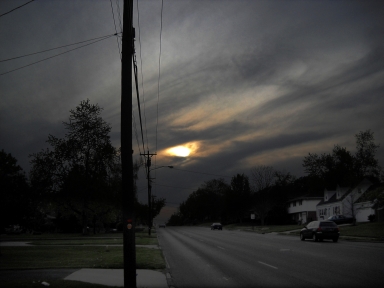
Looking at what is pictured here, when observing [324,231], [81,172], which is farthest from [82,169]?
[324,231]

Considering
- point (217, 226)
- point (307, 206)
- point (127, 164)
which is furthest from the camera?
point (307, 206)

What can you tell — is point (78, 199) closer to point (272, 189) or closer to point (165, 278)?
point (165, 278)

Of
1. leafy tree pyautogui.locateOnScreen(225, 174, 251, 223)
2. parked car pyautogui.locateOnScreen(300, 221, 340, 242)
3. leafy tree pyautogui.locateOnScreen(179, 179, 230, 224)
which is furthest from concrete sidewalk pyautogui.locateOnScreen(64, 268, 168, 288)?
leafy tree pyautogui.locateOnScreen(179, 179, 230, 224)

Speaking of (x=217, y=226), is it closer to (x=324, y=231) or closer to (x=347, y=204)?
(x=347, y=204)

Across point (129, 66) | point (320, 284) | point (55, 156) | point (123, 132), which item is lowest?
point (320, 284)

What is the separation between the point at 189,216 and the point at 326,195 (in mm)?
110798

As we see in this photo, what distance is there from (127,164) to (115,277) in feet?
15.2

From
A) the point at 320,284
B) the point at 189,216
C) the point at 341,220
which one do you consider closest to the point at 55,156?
the point at 341,220

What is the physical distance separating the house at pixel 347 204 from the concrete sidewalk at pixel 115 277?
4817 cm

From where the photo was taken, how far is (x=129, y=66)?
36.7 feet

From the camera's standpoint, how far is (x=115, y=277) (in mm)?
13383

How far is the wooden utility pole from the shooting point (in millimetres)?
10117

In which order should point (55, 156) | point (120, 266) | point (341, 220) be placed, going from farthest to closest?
point (341, 220)
point (55, 156)
point (120, 266)

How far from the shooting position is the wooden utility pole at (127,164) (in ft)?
33.2
